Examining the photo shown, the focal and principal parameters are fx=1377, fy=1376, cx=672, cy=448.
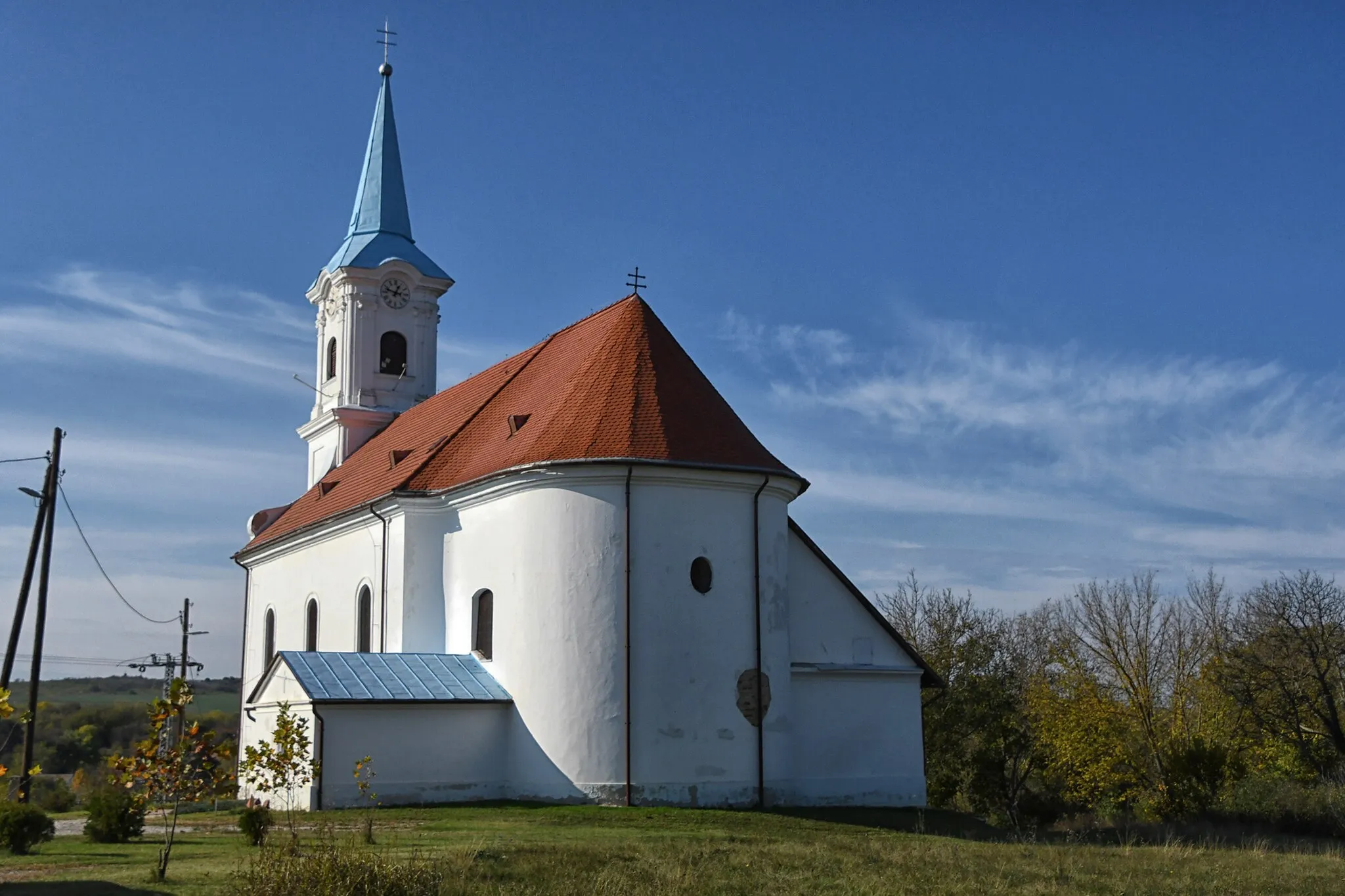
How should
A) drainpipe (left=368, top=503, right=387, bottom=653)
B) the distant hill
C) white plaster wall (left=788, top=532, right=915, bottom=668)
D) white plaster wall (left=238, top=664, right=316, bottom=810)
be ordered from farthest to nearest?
the distant hill < drainpipe (left=368, top=503, right=387, bottom=653) < white plaster wall (left=788, top=532, right=915, bottom=668) < white plaster wall (left=238, top=664, right=316, bottom=810)

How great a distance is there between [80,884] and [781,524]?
16.4 m

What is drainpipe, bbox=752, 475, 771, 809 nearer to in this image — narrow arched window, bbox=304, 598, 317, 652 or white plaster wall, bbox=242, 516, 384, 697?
white plaster wall, bbox=242, 516, 384, 697

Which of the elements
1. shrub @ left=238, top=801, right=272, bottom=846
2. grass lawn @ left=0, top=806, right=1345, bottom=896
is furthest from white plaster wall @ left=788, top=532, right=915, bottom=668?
shrub @ left=238, top=801, right=272, bottom=846

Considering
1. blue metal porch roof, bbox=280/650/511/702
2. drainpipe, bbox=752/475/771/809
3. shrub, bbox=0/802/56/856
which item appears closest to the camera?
shrub, bbox=0/802/56/856

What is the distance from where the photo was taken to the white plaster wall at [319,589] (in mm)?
32656

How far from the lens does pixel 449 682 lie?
27.2m

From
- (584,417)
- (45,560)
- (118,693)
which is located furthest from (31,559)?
(118,693)

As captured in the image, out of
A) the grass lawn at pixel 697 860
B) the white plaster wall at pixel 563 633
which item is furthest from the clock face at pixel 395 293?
the grass lawn at pixel 697 860

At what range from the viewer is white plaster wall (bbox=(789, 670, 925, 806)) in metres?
28.5

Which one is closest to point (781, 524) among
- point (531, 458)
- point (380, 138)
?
point (531, 458)

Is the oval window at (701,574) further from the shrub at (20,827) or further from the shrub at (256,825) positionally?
the shrub at (20,827)

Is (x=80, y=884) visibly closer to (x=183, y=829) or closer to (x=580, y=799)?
(x=183, y=829)

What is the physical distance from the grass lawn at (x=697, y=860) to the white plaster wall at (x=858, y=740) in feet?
13.1

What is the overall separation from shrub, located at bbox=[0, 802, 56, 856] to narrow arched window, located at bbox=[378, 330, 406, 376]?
2475 cm
